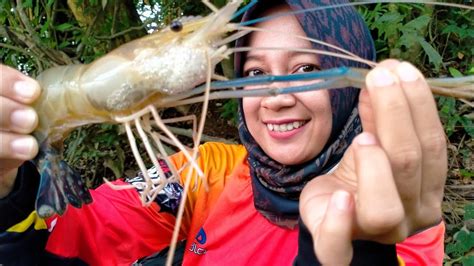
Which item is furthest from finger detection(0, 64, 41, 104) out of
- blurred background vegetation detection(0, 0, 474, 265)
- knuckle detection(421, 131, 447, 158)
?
blurred background vegetation detection(0, 0, 474, 265)

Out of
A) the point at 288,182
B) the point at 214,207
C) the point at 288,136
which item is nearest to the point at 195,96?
the point at 288,136

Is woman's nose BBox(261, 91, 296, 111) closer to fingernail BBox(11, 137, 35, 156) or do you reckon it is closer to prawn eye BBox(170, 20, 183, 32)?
prawn eye BBox(170, 20, 183, 32)

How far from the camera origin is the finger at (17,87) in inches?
41.4

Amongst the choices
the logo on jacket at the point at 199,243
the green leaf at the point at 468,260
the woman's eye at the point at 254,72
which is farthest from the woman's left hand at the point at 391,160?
the green leaf at the point at 468,260

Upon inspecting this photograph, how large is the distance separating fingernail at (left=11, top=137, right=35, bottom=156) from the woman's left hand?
1.71 feet

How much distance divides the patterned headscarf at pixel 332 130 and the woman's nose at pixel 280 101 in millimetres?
106

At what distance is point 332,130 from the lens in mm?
1574

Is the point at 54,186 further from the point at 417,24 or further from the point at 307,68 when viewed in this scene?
the point at 417,24

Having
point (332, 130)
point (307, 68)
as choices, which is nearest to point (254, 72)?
point (307, 68)

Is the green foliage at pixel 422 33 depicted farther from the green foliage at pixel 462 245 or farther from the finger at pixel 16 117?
the finger at pixel 16 117

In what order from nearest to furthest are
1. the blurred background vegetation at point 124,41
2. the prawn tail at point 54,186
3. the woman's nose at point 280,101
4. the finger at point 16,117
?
1. the finger at point 16,117
2. the prawn tail at point 54,186
3. the woman's nose at point 280,101
4. the blurred background vegetation at point 124,41

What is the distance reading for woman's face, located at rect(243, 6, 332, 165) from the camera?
4.95ft

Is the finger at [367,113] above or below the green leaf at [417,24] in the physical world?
above

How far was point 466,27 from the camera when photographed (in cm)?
286
